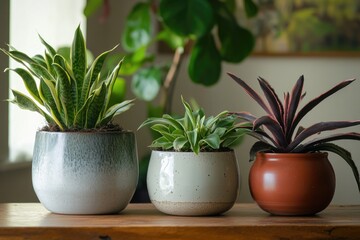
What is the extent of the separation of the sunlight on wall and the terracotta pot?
2.09m

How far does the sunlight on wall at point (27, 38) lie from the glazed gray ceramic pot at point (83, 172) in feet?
6.36

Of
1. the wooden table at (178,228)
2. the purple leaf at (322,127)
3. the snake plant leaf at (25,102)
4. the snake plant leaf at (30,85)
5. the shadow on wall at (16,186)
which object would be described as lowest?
the shadow on wall at (16,186)

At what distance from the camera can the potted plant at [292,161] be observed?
56.2 inches

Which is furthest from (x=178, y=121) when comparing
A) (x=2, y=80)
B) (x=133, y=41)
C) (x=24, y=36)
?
(x=133, y=41)

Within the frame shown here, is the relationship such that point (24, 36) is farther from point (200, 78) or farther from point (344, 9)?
point (344, 9)

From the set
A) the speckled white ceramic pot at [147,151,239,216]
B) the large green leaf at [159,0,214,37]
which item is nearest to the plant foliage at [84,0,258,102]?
the large green leaf at [159,0,214,37]

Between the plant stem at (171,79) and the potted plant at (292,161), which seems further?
the plant stem at (171,79)

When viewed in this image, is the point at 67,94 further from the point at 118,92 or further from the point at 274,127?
the point at 118,92

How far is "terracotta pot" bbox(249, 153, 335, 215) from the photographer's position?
1.43 meters

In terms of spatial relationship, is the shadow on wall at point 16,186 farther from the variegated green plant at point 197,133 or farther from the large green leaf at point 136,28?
the variegated green plant at point 197,133

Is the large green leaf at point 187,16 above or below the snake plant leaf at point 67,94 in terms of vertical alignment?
above

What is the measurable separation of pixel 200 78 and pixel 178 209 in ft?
7.62

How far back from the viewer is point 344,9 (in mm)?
5430

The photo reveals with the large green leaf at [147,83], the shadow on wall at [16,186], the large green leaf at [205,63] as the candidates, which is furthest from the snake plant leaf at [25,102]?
the large green leaf at [147,83]
